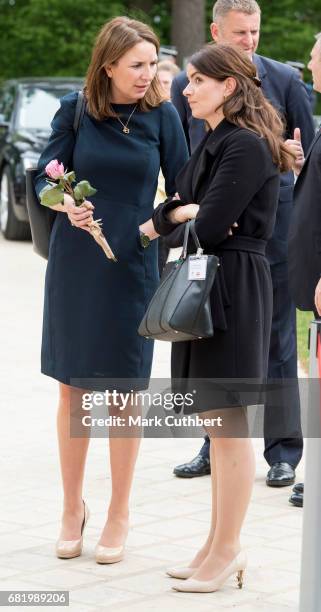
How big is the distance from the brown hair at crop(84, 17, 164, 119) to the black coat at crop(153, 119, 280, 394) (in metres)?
0.53

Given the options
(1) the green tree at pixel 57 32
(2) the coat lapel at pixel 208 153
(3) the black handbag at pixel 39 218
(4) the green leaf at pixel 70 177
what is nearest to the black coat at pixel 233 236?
(2) the coat lapel at pixel 208 153

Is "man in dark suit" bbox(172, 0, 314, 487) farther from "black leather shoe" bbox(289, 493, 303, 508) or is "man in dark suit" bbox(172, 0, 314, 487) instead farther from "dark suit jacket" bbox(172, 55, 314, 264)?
"black leather shoe" bbox(289, 493, 303, 508)

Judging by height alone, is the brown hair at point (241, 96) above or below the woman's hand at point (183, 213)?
above

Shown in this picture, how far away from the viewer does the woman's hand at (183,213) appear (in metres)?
4.55

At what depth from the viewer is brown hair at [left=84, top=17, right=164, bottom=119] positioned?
497 cm

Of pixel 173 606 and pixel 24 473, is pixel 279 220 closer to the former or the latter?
pixel 24 473

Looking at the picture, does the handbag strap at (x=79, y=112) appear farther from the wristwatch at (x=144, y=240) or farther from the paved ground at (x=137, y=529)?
the paved ground at (x=137, y=529)

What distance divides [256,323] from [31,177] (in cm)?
120

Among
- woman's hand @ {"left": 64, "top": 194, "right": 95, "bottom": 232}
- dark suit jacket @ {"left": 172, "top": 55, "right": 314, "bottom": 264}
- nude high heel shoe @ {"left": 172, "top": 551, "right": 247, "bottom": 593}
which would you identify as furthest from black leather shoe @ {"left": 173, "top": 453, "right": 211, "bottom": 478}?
woman's hand @ {"left": 64, "top": 194, "right": 95, "bottom": 232}

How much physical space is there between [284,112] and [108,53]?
55.5 inches

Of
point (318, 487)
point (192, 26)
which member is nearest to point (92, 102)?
point (318, 487)


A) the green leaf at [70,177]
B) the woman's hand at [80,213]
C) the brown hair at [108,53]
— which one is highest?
the brown hair at [108,53]

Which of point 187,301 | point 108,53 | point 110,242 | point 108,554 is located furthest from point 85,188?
point 108,554

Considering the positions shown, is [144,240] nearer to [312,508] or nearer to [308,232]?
[308,232]
